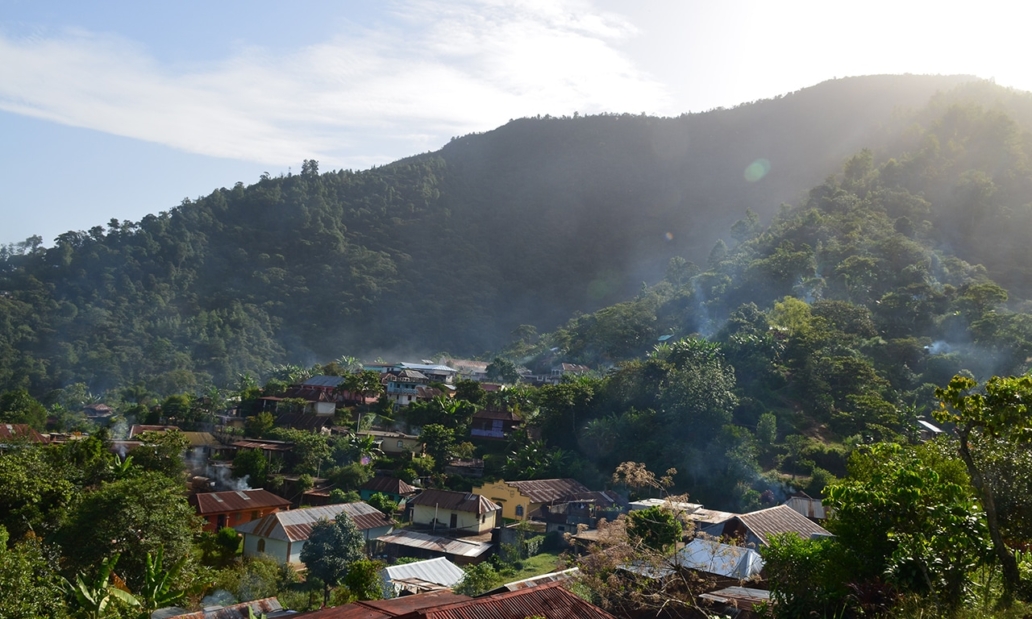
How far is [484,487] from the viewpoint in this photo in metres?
35.2

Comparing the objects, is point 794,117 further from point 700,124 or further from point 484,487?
point 484,487

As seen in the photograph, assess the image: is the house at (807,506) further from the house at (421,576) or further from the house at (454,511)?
the house at (421,576)

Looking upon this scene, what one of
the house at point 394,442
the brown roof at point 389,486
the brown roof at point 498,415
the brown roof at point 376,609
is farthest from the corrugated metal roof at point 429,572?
the brown roof at point 498,415

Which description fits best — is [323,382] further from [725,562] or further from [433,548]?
[725,562]

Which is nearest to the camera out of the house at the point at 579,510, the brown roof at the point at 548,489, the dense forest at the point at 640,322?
the dense forest at the point at 640,322

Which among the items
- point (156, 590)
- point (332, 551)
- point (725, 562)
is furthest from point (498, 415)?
point (156, 590)

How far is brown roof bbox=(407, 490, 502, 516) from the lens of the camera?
3203cm

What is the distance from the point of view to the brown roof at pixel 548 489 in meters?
33.8

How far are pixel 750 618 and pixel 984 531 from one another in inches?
341

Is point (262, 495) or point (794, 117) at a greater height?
point (794, 117)

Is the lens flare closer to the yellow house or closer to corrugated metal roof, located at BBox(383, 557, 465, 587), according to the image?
the yellow house

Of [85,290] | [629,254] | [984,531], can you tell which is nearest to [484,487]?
[984,531]

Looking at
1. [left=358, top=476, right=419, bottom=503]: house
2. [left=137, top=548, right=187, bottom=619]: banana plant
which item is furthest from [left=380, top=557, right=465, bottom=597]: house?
[left=358, top=476, right=419, bottom=503]: house

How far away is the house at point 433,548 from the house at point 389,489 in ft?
20.3
